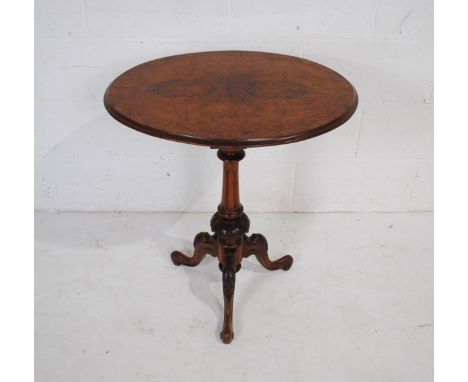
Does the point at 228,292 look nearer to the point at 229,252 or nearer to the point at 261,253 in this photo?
the point at 229,252

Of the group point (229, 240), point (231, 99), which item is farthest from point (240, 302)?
point (231, 99)

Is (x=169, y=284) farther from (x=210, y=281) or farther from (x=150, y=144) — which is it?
(x=150, y=144)

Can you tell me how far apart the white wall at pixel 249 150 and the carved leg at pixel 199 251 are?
1.44ft

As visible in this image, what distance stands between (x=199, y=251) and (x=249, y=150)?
0.58m

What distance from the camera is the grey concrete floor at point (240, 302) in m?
1.64

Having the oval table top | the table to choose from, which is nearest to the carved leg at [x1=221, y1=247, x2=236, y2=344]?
the table

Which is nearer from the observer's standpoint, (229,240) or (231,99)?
(231,99)

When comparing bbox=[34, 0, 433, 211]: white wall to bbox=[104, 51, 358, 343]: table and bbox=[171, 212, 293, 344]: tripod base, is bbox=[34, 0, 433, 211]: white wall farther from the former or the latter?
bbox=[171, 212, 293, 344]: tripod base

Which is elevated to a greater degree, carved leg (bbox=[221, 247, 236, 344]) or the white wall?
the white wall

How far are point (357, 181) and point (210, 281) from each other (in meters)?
0.92

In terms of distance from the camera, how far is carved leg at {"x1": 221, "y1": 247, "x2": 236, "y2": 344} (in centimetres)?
172

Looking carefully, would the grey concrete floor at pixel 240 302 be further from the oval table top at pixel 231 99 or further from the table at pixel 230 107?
the oval table top at pixel 231 99

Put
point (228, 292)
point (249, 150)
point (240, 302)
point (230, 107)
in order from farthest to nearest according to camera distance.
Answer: point (249, 150), point (240, 302), point (228, 292), point (230, 107)

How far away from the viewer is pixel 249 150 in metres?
2.29
